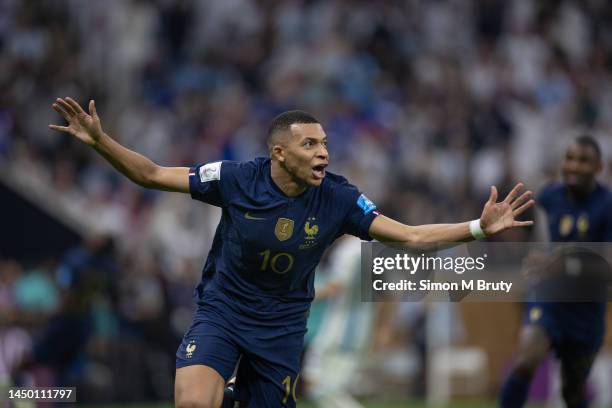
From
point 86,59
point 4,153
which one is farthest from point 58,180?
point 86,59

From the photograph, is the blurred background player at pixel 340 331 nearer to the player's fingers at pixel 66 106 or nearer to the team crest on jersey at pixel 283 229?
the team crest on jersey at pixel 283 229

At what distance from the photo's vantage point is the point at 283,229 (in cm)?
768

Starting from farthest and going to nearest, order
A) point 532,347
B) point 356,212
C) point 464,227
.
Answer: point 532,347 → point 356,212 → point 464,227

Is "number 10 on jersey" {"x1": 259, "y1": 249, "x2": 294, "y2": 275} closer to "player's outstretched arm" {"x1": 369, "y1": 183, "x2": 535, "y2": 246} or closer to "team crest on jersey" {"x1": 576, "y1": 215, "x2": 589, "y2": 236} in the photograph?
"player's outstretched arm" {"x1": 369, "y1": 183, "x2": 535, "y2": 246}

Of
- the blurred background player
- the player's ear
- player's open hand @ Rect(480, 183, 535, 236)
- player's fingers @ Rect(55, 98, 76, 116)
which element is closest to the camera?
player's open hand @ Rect(480, 183, 535, 236)

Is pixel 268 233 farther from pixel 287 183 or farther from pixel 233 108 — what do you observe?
pixel 233 108

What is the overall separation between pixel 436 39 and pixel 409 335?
22.6ft

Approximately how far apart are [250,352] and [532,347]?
2.88 m

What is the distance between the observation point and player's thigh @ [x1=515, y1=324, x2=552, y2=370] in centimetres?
949

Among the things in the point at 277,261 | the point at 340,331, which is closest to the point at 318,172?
the point at 277,261

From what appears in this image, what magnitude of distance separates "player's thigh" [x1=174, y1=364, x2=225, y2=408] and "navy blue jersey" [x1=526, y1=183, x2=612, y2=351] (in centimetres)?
332

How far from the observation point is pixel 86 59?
1944cm

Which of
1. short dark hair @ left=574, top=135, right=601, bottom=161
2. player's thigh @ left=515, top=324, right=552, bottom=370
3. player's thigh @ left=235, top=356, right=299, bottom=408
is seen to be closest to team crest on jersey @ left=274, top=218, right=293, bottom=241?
player's thigh @ left=235, top=356, right=299, bottom=408

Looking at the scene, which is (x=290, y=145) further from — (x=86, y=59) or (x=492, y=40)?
(x=492, y=40)
